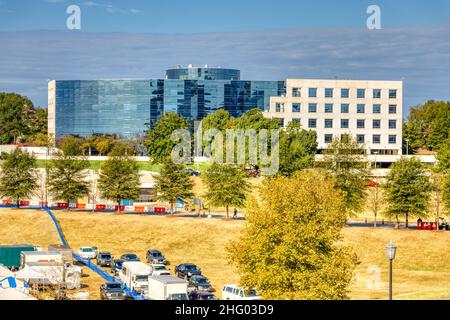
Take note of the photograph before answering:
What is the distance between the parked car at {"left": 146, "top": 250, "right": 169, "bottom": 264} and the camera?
195 ft

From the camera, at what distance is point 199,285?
48062mm

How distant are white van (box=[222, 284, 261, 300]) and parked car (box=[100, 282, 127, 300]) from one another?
637cm

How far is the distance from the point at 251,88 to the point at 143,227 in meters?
102

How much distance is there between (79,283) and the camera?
4916 cm

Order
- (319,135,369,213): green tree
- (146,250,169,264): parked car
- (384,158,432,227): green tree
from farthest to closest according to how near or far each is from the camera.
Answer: (319,135,369,213): green tree → (384,158,432,227): green tree → (146,250,169,264): parked car

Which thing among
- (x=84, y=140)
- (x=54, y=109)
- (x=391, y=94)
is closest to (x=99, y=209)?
(x=391, y=94)

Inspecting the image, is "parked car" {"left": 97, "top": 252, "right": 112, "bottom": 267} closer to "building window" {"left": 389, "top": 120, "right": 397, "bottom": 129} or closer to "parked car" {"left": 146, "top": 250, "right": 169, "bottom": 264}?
"parked car" {"left": 146, "top": 250, "right": 169, "bottom": 264}

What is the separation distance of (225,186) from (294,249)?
141ft

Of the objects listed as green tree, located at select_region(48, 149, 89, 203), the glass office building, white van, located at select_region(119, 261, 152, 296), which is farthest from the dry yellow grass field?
the glass office building

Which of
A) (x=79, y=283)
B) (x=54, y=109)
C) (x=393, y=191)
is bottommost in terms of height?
(x=79, y=283)

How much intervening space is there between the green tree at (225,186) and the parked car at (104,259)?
20.5 meters

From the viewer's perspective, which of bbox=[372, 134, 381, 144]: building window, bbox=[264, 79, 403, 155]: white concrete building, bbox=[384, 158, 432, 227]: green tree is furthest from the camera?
bbox=[372, 134, 381, 144]: building window

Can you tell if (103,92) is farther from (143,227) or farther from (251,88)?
(143,227)

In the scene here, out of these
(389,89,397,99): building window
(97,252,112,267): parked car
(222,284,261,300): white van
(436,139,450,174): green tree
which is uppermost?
(389,89,397,99): building window
